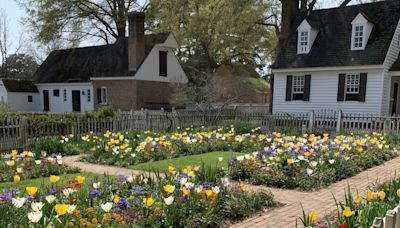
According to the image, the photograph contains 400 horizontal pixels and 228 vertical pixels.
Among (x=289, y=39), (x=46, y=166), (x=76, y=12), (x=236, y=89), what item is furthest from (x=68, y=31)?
(x=46, y=166)

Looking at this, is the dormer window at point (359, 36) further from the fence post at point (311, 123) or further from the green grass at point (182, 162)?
the green grass at point (182, 162)

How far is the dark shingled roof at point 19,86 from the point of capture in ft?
A: 115

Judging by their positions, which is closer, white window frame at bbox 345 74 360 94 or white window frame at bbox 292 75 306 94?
white window frame at bbox 345 74 360 94

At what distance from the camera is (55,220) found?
3.91 m

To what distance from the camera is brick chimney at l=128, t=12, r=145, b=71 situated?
92.9ft

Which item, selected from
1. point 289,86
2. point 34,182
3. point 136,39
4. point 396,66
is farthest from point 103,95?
point 34,182

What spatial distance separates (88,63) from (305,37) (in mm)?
21646

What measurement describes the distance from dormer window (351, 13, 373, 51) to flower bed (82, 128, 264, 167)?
12335 millimetres

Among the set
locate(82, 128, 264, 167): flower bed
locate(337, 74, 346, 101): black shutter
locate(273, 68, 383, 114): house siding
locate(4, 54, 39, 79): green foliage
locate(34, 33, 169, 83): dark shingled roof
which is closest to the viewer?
locate(82, 128, 264, 167): flower bed

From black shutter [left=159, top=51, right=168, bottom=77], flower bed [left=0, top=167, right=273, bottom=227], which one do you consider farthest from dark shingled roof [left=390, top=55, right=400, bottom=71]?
black shutter [left=159, top=51, right=168, bottom=77]

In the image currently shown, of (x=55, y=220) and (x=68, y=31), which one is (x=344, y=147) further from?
(x=68, y=31)

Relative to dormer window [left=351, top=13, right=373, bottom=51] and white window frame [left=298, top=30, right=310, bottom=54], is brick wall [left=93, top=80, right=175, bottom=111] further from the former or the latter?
dormer window [left=351, top=13, right=373, bottom=51]

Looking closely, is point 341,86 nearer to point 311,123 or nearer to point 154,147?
point 311,123

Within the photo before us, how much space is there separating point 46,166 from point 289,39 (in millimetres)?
19810
